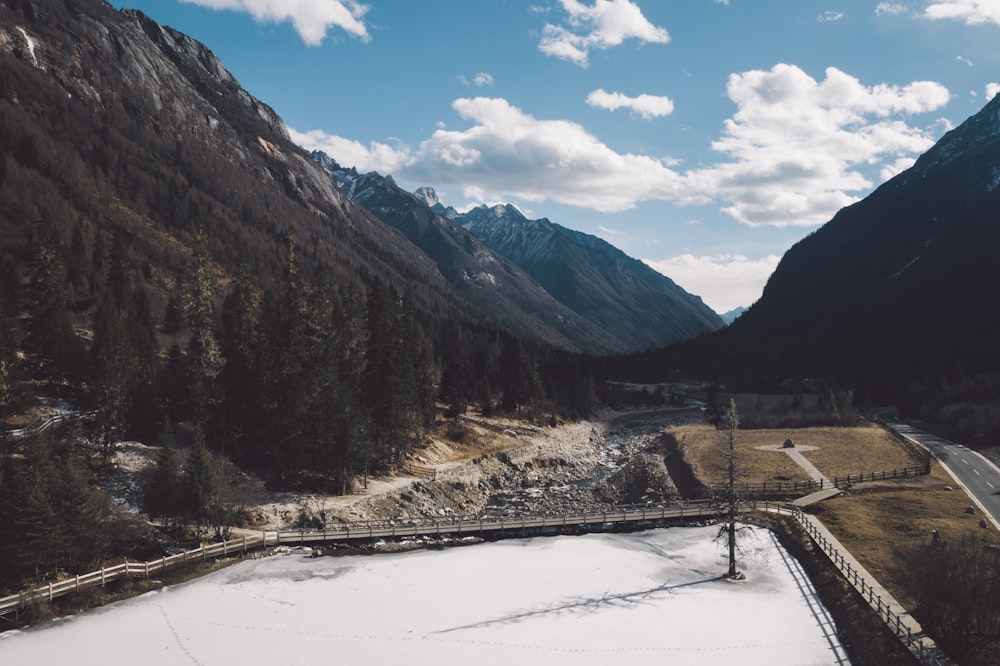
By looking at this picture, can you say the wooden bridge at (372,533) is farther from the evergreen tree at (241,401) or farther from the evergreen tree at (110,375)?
the evergreen tree at (241,401)

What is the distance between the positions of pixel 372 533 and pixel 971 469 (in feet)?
223

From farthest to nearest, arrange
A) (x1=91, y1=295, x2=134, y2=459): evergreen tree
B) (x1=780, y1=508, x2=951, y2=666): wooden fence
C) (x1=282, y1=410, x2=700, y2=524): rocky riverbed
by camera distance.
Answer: (x1=282, y1=410, x2=700, y2=524): rocky riverbed < (x1=91, y1=295, x2=134, y2=459): evergreen tree < (x1=780, y1=508, x2=951, y2=666): wooden fence

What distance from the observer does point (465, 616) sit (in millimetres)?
34844

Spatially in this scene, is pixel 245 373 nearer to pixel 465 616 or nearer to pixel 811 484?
pixel 465 616

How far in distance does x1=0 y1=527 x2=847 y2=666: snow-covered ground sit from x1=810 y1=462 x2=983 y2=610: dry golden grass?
5061 mm

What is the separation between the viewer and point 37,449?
123ft

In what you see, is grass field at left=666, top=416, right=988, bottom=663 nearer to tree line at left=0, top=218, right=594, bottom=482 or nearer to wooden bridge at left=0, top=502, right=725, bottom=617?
wooden bridge at left=0, top=502, right=725, bottom=617

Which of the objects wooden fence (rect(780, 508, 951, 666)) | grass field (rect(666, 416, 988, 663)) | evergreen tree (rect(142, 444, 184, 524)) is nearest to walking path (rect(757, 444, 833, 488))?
grass field (rect(666, 416, 988, 663))

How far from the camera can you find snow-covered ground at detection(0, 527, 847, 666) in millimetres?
30031

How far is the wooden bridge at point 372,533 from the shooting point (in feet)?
116

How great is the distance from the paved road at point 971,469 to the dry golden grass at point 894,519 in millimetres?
1533

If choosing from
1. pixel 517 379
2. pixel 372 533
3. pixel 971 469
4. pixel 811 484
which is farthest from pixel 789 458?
pixel 372 533

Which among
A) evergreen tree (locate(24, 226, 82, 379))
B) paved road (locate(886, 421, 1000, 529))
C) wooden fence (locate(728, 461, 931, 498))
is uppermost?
evergreen tree (locate(24, 226, 82, 379))

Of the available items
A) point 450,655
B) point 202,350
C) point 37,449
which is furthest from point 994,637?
point 202,350
